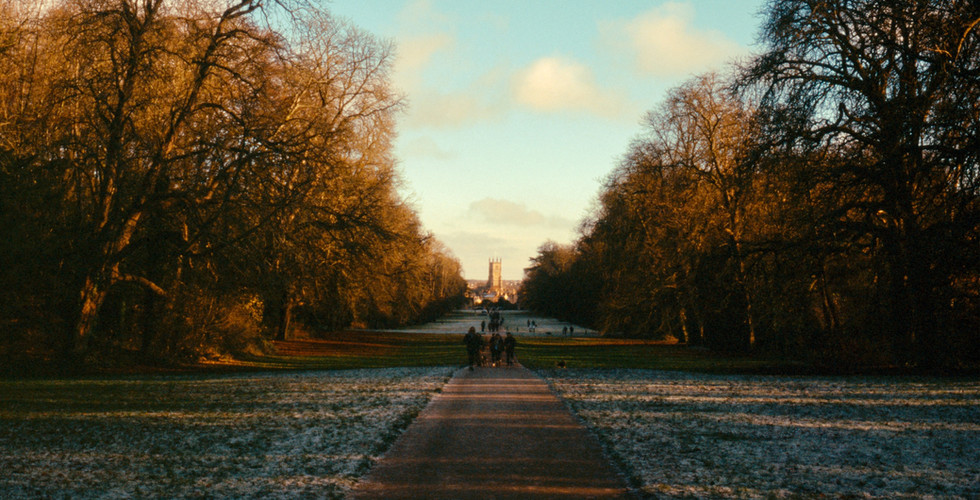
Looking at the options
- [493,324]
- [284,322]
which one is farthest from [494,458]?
[493,324]

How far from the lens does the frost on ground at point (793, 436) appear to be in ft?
24.5

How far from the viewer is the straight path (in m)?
7.21

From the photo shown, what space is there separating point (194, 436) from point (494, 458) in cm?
459

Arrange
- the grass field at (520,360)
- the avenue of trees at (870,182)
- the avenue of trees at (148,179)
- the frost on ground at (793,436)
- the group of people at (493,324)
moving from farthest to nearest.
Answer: the group of people at (493,324) < the grass field at (520,360) < the avenue of trees at (148,179) < the avenue of trees at (870,182) < the frost on ground at (793,436)

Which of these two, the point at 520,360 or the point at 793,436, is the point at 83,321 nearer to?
the point at 520,360

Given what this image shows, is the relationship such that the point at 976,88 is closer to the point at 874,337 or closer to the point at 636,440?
the point at 874,337

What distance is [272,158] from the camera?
60.3 feet

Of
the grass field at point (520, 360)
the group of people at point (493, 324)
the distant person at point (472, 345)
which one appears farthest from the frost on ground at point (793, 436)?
the group of people at point (493, 324)

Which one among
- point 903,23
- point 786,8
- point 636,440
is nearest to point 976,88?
point 903,23

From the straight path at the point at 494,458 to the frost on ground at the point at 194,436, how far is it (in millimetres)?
404

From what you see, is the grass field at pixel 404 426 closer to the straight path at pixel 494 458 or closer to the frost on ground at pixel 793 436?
the frost on ground at pixel 793 436

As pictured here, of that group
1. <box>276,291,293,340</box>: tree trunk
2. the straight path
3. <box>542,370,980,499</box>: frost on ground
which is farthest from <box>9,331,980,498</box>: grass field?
<box>276,291,293,340</box>: tree trunk

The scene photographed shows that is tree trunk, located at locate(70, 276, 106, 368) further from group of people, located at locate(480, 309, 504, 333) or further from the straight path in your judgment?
group of people, located at locate(480, 309, 504, 333)

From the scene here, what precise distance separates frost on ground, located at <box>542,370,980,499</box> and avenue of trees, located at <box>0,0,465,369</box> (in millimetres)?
8912
